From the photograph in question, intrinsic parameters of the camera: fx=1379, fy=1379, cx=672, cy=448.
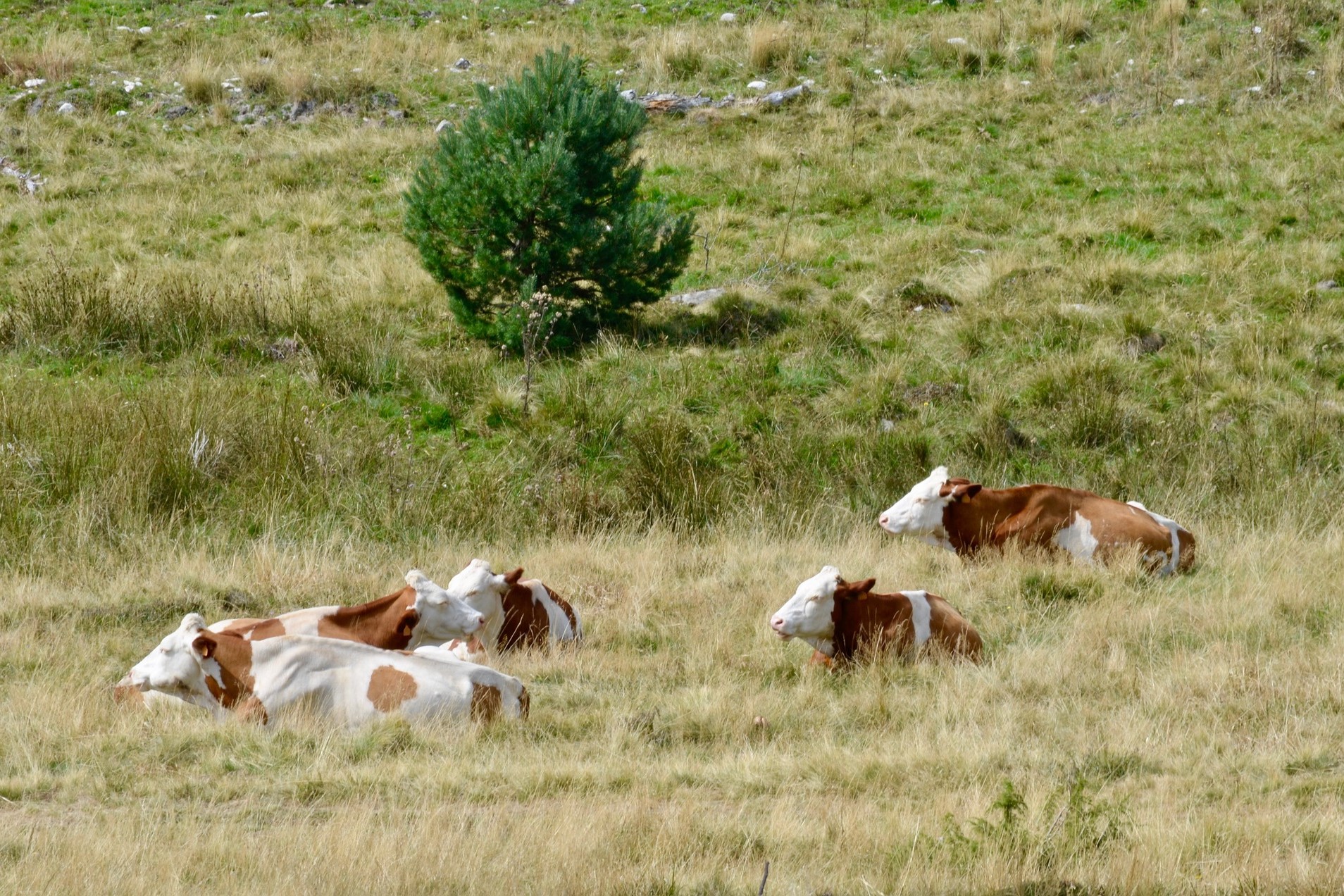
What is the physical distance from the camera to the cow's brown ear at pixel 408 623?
282 inches

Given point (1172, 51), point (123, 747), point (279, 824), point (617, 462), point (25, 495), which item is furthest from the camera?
point (1172, 51)

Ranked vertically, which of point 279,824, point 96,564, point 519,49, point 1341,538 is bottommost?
point 1341,538

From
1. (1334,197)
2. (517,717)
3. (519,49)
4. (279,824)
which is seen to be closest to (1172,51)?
(1334,197)

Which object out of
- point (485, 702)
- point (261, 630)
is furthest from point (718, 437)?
point (485, 702)

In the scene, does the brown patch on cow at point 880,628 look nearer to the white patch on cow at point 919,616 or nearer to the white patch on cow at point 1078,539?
the white patch on cow at point 919,616

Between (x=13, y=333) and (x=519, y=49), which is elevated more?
(x=519, y=49)

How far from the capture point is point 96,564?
940 cm

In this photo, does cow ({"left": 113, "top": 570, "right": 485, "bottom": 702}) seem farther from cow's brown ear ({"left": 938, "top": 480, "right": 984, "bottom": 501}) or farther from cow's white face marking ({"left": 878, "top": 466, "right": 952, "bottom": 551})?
cow's brown ear ({"left": 938, "top": 480, "right": 984, "bottom": 501})

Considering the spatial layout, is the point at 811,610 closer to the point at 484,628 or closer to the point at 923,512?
the point at 484,628

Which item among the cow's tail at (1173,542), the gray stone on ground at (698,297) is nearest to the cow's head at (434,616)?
the cow's tail at (1173,542)

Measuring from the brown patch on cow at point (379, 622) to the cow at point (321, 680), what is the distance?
544 millimetres

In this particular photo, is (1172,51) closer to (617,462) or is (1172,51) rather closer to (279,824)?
(617,462)

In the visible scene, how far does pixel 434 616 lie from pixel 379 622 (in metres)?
0.32

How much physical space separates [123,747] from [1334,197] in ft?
48.7
